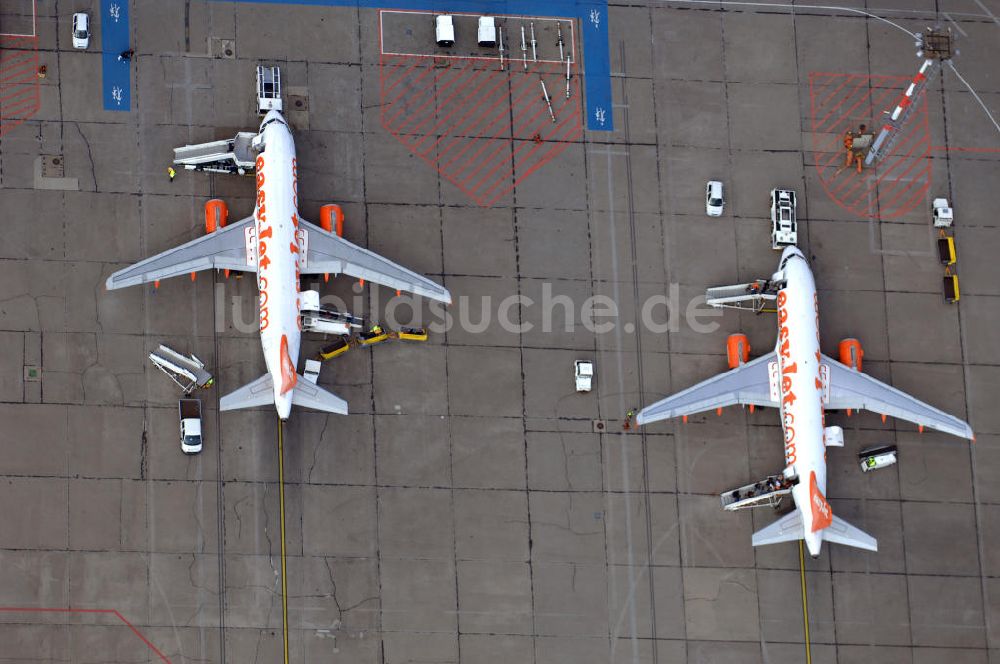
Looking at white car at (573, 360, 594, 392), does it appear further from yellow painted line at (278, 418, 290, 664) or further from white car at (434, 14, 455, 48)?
white car at (434, 14, 455, 48)

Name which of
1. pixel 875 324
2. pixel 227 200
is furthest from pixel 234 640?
pixel 875 324

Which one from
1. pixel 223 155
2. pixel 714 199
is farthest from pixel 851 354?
pixel 223 155

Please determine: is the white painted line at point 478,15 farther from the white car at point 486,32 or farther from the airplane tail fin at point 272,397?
the airplane tail fin at point 272,397

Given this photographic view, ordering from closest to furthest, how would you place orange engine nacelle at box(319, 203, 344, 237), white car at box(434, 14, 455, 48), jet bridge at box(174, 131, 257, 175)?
1. orange engine nacelle at box(319, 203, 344, 237)
2. jet bridge at box(174, 131, 257, 175)
3. white car at box(434, 14, 455, 48)

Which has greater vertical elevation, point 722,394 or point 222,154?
point 222,154

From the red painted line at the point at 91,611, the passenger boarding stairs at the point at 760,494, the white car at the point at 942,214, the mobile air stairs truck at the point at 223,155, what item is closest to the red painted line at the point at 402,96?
the mobile air stairs truck at the point at 223,155

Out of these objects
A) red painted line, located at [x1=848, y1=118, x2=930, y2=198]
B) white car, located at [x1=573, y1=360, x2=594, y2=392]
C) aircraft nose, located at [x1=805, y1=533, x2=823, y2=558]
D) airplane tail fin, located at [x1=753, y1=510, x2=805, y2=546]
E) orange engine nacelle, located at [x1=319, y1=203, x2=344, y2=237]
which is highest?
red painted line, located at [x1=848, y1=118, x2=930, y2=198]

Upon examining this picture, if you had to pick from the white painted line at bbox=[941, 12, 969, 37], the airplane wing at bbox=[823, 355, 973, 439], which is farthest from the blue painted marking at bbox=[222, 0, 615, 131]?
the white painted line at bbox=[941, 12, 969, 37]

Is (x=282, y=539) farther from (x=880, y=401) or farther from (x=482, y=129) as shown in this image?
(x=880, y=401)
